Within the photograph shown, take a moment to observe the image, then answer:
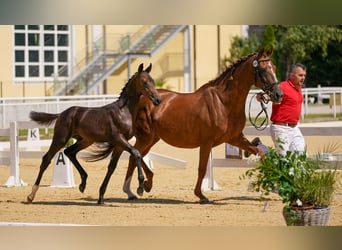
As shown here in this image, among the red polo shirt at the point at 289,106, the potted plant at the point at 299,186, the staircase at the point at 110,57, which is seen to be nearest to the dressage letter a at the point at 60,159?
the red polo shirt at the point at 289,106

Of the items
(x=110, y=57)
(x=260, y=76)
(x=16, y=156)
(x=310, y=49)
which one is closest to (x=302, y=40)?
(x=310, y=49)

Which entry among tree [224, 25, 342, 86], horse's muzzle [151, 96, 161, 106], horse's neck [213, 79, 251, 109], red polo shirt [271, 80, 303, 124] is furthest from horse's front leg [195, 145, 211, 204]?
tree [224, 25, 342, 86]

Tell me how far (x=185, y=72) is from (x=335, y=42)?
21.6ft

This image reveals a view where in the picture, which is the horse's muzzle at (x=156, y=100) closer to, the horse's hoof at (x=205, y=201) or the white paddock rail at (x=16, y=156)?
the horse's hoof at (x=205, y=201)

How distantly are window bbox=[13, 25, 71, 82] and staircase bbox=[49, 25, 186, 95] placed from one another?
29 centimetres

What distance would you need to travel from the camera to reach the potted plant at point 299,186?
281 inches

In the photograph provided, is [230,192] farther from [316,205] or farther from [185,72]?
[185,72]

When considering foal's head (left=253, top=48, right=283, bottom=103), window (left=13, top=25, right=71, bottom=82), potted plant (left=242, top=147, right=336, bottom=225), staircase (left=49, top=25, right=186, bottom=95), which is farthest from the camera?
staircase (left=49, top=25, right=186, bottom=95)

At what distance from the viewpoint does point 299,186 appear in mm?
7145

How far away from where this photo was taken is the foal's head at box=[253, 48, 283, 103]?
892 centimetres

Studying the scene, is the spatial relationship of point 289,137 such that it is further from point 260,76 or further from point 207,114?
point 207,114

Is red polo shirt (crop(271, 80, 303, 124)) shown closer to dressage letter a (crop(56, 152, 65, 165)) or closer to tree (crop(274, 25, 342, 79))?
dressage letter a (crop(56, 152, 65, 165))

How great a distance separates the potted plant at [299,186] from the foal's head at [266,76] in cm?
167

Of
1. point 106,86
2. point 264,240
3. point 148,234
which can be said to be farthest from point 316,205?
point 106,86
